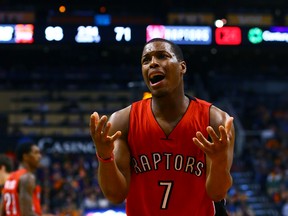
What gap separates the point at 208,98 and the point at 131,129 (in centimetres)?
2010

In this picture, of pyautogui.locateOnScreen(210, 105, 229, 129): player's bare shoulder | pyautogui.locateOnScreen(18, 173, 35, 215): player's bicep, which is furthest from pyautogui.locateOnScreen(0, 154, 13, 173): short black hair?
pyautogui.locateOnScreen(210, 105, 229, 129): player's bare shoulder

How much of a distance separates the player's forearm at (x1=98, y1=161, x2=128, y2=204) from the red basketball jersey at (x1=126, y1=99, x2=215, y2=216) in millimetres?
123

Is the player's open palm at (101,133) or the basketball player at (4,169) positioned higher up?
the player's open palm at (101,133)

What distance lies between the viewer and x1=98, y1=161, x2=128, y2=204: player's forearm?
3.97 m

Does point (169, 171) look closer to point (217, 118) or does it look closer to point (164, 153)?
point (164, 153)

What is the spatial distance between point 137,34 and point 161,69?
15.0 meters

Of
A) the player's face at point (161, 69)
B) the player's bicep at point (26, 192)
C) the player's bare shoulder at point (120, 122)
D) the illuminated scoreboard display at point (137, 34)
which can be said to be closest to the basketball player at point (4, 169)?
the player's bicep at point (26, 192)

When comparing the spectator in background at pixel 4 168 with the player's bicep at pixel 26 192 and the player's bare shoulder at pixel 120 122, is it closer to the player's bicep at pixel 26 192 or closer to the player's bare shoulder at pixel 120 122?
the player's bicep at pixel 26 192

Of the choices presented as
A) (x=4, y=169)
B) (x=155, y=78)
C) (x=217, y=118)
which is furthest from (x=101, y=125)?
(x=4, y=169)

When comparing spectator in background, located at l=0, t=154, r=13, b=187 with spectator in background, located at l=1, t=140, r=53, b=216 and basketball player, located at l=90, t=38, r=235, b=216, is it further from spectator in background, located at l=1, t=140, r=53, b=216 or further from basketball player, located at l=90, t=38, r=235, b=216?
basketball player, located at l=90, t=38, r=235, b=216

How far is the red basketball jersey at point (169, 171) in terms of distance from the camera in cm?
416

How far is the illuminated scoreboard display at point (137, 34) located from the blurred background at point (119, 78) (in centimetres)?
3

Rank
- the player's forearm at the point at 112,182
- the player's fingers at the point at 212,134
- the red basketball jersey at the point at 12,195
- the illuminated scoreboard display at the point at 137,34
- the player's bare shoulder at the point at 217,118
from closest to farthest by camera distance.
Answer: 1. the player's fingers at the point at 212,134
2. the player's forearm at the point at 112,182
3. the player's bare shoulder at the point at 217,118
4. the red basketball jersey at the point at 12,195
5. the illuminated scoreboard display at the point at 137,34

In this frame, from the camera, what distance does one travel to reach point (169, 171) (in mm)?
4164
